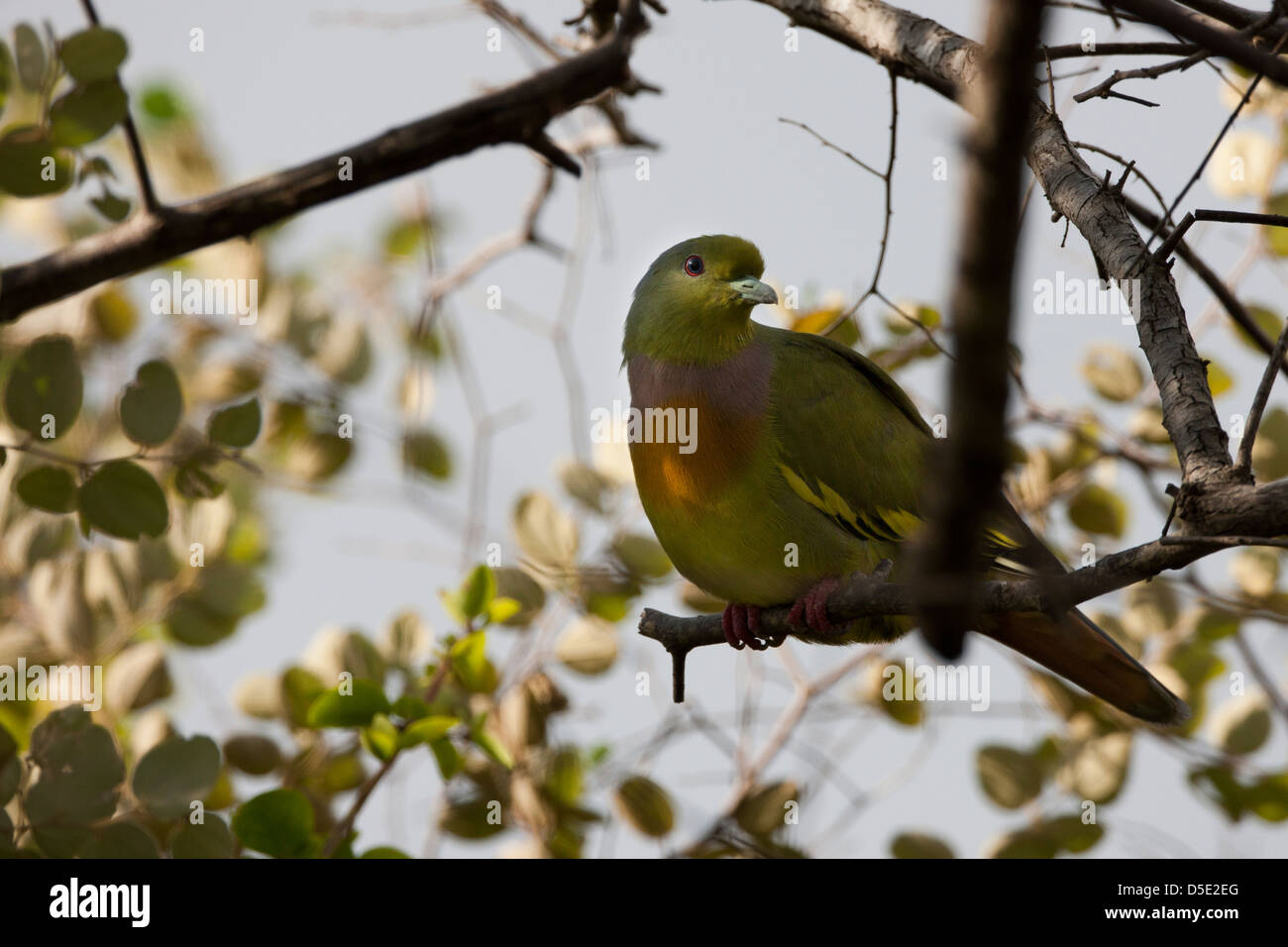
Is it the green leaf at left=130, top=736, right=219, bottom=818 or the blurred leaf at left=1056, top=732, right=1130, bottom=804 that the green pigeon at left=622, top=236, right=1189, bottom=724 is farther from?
the green leaf at left=130, top=736, right=219, bottom=818

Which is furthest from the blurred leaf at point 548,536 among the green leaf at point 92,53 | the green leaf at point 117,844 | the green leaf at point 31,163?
the green leaf at point 92,53

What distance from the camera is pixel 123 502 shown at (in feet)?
9.86

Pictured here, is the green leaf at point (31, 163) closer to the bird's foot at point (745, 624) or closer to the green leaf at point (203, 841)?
the green leaf at point (203, 841)

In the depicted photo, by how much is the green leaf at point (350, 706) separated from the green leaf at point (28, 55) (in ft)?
5.99

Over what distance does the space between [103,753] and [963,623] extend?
245 centimetres

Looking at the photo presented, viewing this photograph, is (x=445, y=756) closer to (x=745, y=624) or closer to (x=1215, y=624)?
(x=745, y=624)

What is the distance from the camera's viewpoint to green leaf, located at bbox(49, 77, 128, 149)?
3023 millimetres

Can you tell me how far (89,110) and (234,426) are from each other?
35.6 inches

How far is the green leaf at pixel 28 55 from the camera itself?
10.1ft

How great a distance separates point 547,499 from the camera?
440 centimetres

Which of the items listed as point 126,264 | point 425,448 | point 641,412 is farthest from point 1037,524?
point 126,264

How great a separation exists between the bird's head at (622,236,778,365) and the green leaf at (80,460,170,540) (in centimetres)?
153

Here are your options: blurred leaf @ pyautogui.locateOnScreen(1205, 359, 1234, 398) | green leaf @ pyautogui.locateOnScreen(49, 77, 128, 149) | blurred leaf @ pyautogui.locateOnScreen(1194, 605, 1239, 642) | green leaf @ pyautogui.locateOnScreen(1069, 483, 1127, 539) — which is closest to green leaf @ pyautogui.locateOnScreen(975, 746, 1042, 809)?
blurred leaf @ pyautogui.locateOnScreen(1194, 605, 1239, 642)

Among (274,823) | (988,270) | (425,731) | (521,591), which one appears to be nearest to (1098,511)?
(521,591)
